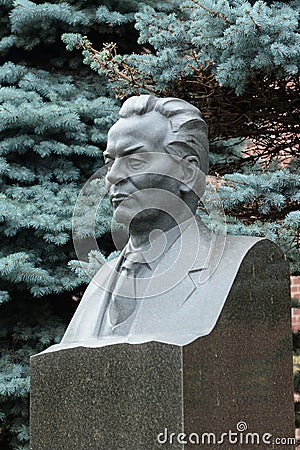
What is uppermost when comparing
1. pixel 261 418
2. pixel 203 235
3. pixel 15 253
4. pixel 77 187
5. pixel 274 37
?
pixel 274 37

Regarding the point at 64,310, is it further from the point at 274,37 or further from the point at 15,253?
the point at 274,37

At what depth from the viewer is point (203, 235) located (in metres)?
3.73

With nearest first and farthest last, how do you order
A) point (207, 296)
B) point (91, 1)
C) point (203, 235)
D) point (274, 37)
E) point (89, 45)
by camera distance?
1. point (207, 296)
2. point (203, 235)
3. point (274, 37)
4. point (89, 45)
5. point (91, 1)

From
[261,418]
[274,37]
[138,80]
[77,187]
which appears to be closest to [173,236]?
[261,418]

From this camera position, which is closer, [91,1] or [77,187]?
[77,187]

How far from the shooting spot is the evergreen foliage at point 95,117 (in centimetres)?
565

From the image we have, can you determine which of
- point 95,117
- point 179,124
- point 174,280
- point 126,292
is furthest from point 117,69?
point 174,280

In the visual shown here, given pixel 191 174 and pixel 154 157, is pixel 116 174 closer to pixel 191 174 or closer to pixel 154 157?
pixel 154 157

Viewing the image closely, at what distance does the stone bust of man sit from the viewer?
11.8ft

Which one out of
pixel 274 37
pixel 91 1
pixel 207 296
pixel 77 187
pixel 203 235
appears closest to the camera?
pixel 207 296

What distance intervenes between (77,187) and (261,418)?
3.59m

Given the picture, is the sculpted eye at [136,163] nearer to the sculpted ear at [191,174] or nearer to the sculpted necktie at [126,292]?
the sculpted ear at [191,174]

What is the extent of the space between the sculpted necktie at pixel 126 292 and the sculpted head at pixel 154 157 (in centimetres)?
18

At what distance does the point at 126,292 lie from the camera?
3.77 m
